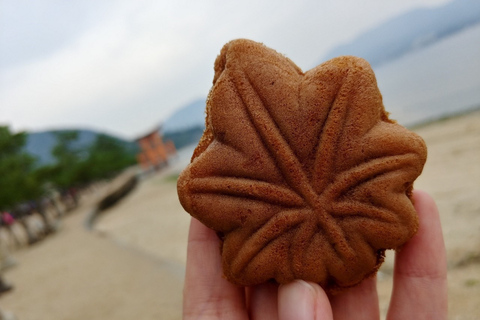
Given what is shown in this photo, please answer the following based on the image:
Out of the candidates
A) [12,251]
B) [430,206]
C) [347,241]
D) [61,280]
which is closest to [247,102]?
[347,241]

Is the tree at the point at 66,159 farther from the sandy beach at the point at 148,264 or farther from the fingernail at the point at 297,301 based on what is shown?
the fingernail at the point at 297,301

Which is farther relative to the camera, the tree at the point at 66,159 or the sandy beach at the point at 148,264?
the tree at the point at 66,159

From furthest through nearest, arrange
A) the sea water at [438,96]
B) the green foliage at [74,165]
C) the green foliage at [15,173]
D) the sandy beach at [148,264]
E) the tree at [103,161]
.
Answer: the tree at [103,161]
the green foliage at [74,165]
the sea water at [438,96]
the green foliage at [15,173]
the sandy beach at [148,264]

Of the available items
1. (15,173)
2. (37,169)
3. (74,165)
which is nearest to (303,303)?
(15,173)

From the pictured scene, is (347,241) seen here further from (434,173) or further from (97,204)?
(97,204)

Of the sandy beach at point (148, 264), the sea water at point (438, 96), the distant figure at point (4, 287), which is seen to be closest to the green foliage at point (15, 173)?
the sandy beach at point (148, 264)

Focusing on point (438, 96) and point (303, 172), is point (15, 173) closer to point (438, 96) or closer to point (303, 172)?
point (303, 172)

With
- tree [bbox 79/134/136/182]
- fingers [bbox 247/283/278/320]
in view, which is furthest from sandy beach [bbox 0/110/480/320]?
tree [bbox 79/134/136/182]
